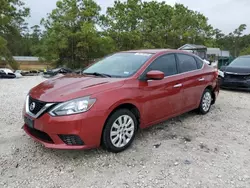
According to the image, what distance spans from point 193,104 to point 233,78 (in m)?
4.66

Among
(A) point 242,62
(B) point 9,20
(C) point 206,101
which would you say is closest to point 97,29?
(B) point 9,20

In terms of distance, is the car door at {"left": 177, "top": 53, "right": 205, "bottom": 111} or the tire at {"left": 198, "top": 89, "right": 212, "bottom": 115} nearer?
the car door at {"left": 177, "top": 53, "right": 205, "bottom": 111}

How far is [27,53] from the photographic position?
184 feet

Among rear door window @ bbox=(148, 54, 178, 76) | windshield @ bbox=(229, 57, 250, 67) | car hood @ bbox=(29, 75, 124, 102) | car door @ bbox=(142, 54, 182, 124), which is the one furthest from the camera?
windshield @ bbox=(229, 57, 250, 67)

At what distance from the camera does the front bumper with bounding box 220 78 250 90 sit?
8.09 metres

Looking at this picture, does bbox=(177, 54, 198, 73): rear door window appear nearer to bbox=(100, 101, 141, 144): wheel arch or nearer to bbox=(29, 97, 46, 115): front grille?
bbox=(100, 101, 141, 144): wheel arch

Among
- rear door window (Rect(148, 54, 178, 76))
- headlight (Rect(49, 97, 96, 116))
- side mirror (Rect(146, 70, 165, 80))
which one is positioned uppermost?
rear door window (Rect(148, 54, 178, 76))

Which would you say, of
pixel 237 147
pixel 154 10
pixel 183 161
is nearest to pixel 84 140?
pixel 183 161

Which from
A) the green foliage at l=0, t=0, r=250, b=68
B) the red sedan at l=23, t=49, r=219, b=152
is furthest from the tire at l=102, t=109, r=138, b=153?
the green foliage at l=0, t=0, r=250, b=68

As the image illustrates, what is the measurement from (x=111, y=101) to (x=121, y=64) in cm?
108

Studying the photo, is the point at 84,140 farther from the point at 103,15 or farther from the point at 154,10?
the point at 154,10

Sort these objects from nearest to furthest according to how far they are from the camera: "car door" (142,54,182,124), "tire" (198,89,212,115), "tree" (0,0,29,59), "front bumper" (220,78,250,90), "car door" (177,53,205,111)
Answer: "car door" (142,54,182,124)
"car door" (177,53,205,111)
"tire" (198,89,212,115)
"front bumper" (220,78,250,90)
"tree" (0,0,29,59)

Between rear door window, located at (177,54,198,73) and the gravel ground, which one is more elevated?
rear door window, located at (177,54,198,73)

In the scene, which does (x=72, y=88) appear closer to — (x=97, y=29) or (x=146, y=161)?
(x=146, y=161)
